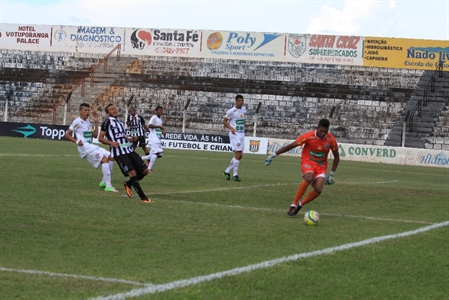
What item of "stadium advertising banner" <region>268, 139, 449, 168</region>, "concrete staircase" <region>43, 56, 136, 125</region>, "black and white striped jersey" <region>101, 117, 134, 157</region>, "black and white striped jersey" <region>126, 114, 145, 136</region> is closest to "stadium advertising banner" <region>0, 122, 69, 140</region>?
"concrete staircase" <region>43, 56, 136, 125</region>

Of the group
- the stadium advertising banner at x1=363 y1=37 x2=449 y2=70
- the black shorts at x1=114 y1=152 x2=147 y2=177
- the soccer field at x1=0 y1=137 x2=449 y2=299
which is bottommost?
the soccer field at x1=0 y1=137 x2=449 y2=299

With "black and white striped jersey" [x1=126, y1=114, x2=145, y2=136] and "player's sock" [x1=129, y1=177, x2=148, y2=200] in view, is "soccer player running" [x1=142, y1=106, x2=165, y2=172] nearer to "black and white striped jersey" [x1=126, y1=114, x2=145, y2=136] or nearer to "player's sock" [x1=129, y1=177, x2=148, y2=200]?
"black and white striped jersey" [x1=126, y1=114, x2=145, y2=136]

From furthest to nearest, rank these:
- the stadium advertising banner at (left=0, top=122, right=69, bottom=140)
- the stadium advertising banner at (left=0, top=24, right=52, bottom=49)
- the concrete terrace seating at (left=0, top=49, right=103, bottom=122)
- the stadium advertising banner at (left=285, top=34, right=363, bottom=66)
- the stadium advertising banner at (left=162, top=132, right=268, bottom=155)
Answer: the stadium advertising banner at (left=0, top=24, right=52, bottom=49), the concrete terrace seating at (left=0, top=49, right=103, bottom=122), the stadium advertising banner at (left=285, top=34, right=363, bottom=66), the stadium advertising banner at (left=0, top=122, right=69, bottom=140), the stadium advertising banner at (left=162, top=132, right=268, bottom=155)

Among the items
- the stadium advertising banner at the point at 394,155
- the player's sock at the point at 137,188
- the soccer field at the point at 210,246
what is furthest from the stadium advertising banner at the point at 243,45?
the player's sock at the point at 137,188

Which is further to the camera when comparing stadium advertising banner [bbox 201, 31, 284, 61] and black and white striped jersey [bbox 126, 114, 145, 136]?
stadium advertising banner [bbox 201, 31, 284, 61]

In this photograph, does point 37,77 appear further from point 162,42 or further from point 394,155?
point 394,155

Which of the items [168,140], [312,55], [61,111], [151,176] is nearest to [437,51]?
[312,55]

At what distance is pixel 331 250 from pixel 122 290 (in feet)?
11.0

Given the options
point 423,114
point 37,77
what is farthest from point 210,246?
point 37,77

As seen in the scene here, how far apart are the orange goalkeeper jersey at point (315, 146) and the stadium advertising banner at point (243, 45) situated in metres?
38.5

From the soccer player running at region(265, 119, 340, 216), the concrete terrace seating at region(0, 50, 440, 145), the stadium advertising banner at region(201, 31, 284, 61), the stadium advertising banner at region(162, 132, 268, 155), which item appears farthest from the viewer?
the stadium advertising banner at region(201, 31, 284, 61)

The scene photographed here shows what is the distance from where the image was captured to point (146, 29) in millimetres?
53438

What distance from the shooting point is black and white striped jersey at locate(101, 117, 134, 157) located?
1396 cm

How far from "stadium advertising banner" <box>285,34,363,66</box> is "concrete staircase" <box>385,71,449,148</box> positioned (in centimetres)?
483
